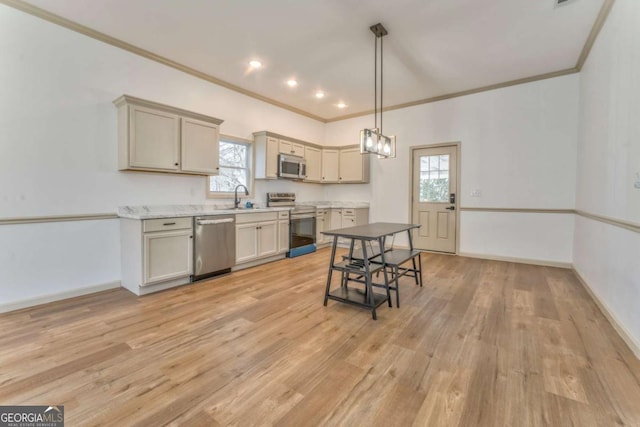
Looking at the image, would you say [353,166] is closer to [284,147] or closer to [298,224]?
[284,147]

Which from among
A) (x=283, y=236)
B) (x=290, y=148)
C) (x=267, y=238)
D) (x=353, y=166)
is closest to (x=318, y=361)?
(x=267, y=238)

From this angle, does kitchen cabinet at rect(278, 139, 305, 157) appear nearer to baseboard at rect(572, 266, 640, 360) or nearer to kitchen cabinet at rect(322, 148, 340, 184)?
kitchen cabinet at rect(322, 148, 340, 184)

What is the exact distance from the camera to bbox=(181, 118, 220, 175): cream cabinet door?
12.3 feet

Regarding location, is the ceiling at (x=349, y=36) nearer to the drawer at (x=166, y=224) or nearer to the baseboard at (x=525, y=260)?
the drawer at (x=166, y=224)

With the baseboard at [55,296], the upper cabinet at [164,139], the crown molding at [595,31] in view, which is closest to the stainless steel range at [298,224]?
the upper cabinet at [164,139]

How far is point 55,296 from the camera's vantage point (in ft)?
9.74

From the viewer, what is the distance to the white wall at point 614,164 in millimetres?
2158

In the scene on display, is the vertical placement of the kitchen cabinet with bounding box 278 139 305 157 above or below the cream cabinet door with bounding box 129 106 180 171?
above

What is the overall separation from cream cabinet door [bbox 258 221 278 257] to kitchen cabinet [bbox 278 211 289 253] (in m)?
0.09

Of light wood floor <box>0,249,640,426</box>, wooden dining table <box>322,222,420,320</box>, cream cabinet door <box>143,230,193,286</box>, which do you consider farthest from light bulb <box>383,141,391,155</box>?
cream cabinet door <box>143,230,193,286</box>

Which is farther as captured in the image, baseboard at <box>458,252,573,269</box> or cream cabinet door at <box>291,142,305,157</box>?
cream cabinet door at <box>291,142,305,157</box>

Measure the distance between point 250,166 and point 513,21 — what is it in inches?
159

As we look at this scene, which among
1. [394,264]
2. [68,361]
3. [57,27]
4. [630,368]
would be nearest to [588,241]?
[630,368]

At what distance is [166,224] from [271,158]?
2.27 meters
